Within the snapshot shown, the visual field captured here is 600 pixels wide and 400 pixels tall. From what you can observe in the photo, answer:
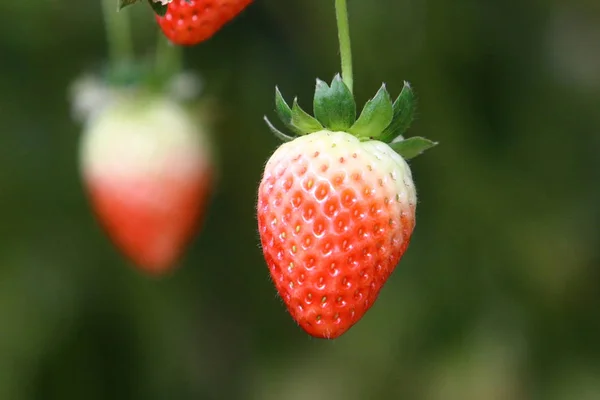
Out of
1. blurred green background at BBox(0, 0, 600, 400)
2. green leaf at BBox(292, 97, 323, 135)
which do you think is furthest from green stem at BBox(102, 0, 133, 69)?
green leaf at BBox(292, 97, 323, 135)

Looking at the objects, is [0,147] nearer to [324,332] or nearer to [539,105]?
[539,105]

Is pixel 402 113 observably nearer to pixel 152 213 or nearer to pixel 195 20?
pixel 195 20

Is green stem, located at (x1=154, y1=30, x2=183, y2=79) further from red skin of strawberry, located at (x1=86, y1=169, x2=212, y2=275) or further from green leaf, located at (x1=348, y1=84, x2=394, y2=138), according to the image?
green leaf, located at (x1=348, y1=84, x2=394, y2=138)

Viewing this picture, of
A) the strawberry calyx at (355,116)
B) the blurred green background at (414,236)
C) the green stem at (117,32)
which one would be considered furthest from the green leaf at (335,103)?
the blurred green background at (414,236)

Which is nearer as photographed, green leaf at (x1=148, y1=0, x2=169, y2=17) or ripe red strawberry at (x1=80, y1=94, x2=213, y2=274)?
green leaf at (x1=148, y1=0, x2=169, y2=17)

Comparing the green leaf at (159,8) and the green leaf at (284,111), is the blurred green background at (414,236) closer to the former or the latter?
the green leaf at (284,111)

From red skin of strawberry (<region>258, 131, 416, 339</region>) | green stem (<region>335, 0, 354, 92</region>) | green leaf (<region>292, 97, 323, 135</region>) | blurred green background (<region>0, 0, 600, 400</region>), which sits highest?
green stem (<region>335, 0, 354, 92</region>)
